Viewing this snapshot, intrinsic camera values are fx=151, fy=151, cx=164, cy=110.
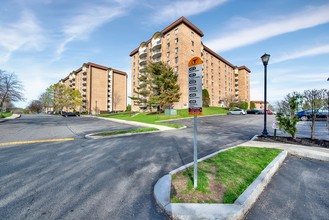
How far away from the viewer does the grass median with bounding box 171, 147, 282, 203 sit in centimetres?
282

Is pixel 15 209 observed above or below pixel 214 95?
below

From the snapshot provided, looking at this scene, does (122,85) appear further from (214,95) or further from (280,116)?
(280,116)

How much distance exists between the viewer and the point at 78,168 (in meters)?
4.39

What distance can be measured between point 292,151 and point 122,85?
69246 millimetres

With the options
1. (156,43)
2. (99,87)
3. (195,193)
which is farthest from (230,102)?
(195,193)

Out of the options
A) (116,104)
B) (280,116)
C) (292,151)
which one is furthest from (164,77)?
(116,104)

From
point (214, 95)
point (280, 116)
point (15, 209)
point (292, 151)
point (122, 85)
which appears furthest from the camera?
point (122, 85)

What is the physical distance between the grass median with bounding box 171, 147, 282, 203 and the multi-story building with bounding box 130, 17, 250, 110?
31039mm

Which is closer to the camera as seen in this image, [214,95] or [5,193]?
[5,193]

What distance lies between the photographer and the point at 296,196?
Result: 3.10 meters

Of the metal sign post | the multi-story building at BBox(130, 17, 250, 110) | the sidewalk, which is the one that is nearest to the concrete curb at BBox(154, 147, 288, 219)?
the sidewalk

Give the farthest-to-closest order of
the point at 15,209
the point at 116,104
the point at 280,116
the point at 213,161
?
the point at 116,104, the point at 280,116, the point at 213,161, the point at 15,209

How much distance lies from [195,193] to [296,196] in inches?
83.4

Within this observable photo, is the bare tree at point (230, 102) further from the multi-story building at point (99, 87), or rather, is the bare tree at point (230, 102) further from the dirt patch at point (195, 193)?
the dirt patch at point (195, 193)
